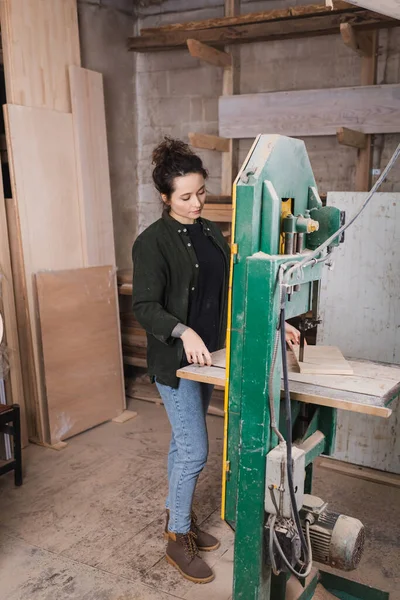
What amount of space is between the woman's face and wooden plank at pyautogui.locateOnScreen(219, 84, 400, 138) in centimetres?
146

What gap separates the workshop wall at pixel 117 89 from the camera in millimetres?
3701

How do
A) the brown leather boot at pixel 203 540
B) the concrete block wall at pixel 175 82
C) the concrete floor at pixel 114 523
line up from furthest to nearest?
the concrete block wall at pixel 175 82 < the brown leather boot at pixel 203 540 < the concrete floor at pixel 114 523

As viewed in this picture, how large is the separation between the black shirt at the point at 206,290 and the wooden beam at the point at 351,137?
1213 millimetres

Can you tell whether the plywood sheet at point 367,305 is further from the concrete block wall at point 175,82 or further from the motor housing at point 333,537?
the motor housing at point 333,537

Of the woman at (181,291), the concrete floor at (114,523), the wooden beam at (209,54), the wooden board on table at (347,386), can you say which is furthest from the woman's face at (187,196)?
the wooden beam at (209,54)

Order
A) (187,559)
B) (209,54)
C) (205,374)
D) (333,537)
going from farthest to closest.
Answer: (209,54) → (187,559) → (205,374) → (333,537)

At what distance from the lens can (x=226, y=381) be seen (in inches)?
60.3

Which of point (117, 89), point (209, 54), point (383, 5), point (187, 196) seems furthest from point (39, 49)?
point (383, 5)

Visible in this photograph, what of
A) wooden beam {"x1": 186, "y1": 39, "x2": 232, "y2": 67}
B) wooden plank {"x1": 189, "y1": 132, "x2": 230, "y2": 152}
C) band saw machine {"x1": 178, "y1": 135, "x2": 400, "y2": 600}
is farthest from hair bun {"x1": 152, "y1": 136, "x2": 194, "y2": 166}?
wooden beam {"x1": 186, "y1": 39, "x2": 232, "y2": 67}

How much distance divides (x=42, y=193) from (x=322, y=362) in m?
2.09

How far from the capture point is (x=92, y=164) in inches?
138

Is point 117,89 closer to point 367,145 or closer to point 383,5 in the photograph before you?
point 367,145

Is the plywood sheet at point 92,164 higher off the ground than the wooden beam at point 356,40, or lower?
lower

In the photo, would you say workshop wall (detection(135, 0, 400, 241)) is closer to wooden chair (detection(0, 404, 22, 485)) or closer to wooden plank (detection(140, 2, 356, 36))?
wooden plank (detection(140, 2, 356, 36))
